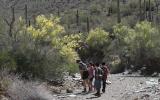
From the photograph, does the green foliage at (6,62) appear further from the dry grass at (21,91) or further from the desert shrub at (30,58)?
the dry grass at (21,91)

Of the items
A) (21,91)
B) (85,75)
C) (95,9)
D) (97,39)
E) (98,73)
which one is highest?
(21,91)

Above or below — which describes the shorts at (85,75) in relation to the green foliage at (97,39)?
above

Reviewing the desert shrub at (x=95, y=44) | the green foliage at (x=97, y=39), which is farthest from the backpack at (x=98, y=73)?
the green foliage at (x=97, y=39)

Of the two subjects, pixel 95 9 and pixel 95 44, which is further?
pixel 95 9

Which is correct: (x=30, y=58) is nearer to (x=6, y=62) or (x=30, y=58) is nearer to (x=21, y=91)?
(x=6, y=62)

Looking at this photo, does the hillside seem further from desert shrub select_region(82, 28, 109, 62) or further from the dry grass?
the dry grass

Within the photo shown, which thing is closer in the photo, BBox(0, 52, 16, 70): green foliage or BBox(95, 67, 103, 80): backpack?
BBox(95, 67, 103, 80): backpack

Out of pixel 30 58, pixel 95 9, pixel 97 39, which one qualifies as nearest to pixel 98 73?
pixel 30 58

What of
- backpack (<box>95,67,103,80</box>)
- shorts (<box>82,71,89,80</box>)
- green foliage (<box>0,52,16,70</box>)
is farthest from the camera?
shorts (<box>82,71,89,80</box>)

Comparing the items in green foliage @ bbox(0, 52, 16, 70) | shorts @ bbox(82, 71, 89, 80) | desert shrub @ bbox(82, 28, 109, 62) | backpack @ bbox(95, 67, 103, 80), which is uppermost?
green foliage @ bbox(0, 52, 16, 70)

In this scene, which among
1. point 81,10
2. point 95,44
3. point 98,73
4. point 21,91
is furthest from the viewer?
point 81,10

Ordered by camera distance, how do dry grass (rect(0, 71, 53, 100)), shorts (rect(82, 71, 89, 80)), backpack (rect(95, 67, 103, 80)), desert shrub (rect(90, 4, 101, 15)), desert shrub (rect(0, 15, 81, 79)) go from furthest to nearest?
1. desert shrub (rect(90, 4, 101, 15))
2. desert shrub (rect(0, 15, 81, 79))
3. shorts (rect(82, 71, 89, 80))
4. backpack (rect(95, 67, 103, 80))
5. dry grass (rect(0, 71, 53, 100))

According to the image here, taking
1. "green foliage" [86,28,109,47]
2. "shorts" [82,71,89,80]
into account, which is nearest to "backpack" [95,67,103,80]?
"shorts" [82,71,89,80]

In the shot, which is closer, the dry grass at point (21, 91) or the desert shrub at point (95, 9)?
the dry grass at point (21, 91)
